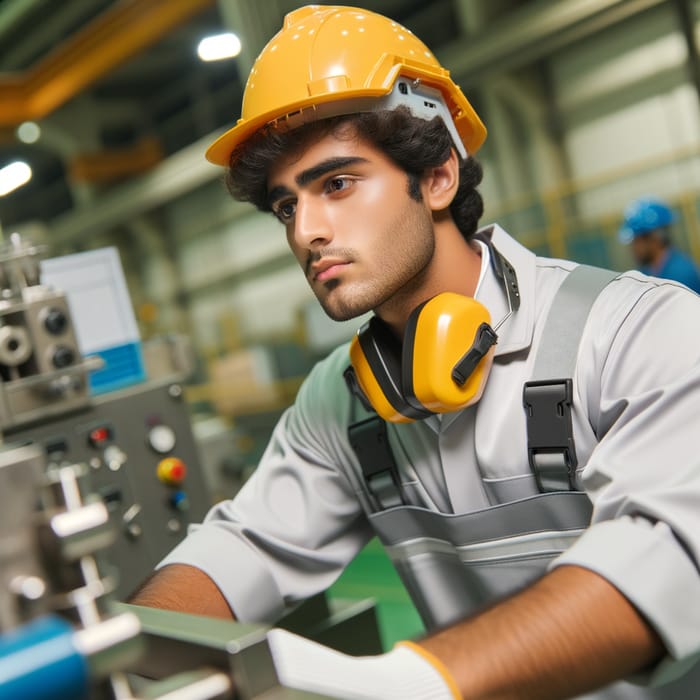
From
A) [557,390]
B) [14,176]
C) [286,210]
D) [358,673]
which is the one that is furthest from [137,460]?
[14,176]

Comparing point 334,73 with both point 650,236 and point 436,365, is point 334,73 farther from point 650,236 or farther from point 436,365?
point 650,236

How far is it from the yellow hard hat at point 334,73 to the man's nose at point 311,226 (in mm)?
124

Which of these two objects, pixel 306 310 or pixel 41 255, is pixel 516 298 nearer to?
pixel 41 255

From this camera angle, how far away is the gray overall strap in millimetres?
1074

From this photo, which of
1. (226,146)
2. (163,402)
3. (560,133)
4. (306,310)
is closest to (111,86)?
(306,310)

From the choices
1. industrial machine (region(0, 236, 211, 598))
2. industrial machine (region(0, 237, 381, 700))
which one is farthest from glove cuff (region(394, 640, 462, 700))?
industrial machine (region(0, 236, 211, 598))

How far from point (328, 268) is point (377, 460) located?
0.30 meters

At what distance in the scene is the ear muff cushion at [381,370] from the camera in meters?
1.22

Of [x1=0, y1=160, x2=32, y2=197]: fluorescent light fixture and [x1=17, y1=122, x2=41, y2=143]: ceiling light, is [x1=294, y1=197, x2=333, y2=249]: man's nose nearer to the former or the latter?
[x1=0, y1=160, x2=32, y2=197]: fluorescent light fixture

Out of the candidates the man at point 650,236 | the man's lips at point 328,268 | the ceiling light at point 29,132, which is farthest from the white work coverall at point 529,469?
the ceiling light at point 29,132

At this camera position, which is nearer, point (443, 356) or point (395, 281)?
point (443, 356)

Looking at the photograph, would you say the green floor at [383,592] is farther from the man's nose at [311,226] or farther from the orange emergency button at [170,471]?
the man's nose at [311,226]

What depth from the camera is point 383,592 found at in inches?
156

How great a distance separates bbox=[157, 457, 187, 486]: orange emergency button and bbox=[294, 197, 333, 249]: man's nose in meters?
1.50
